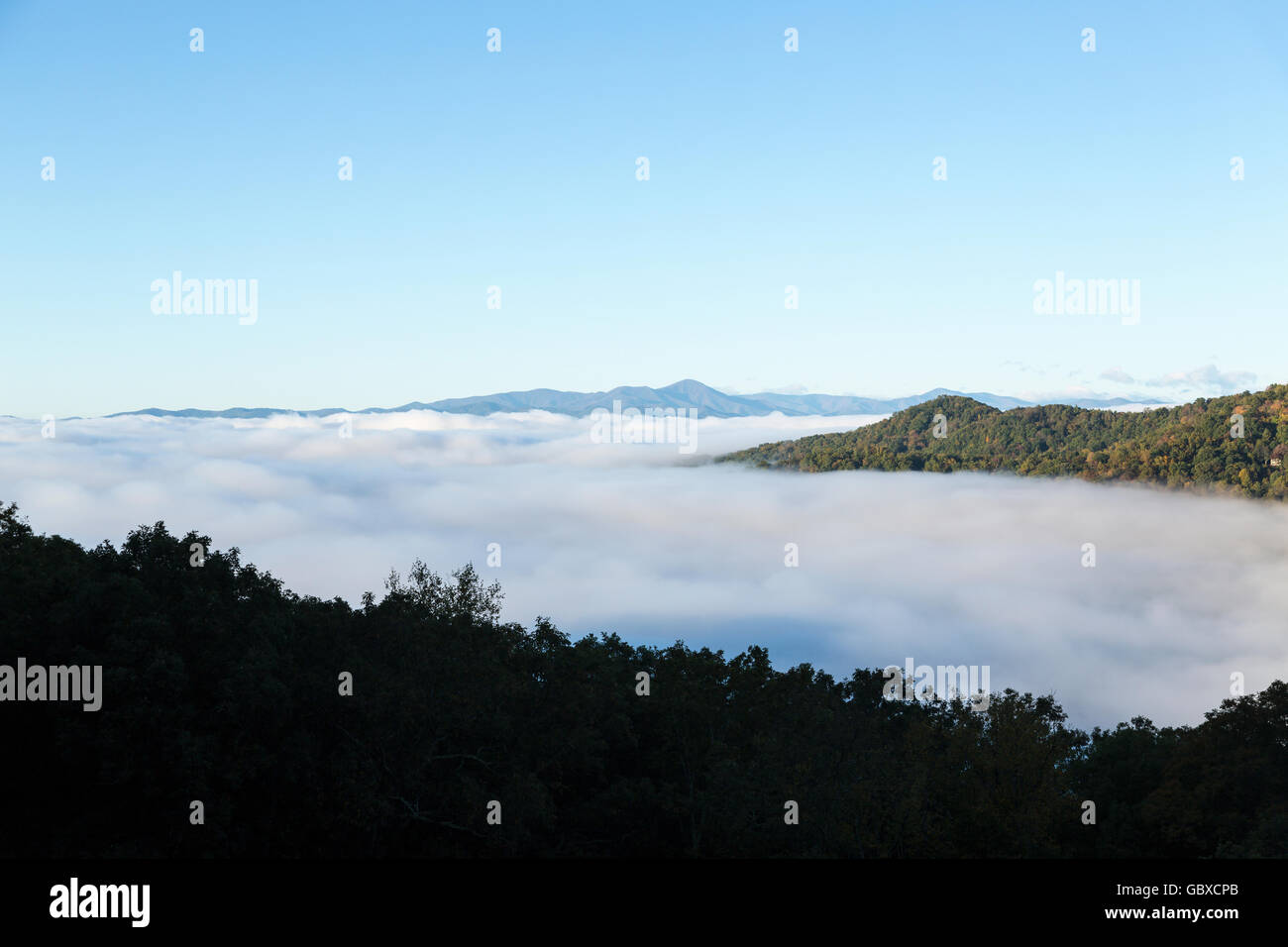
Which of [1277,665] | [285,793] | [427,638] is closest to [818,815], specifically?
[427,638]

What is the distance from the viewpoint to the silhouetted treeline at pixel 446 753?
22.9 meters

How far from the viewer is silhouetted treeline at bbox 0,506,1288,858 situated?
22938mm

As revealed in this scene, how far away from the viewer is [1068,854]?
1335 inches

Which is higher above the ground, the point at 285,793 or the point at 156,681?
the point at 156,681

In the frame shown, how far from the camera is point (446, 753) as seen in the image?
1057 inches

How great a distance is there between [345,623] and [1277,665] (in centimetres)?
23616

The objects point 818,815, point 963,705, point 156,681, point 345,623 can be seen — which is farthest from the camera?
point 963,705

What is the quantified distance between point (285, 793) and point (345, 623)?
6.91 metres

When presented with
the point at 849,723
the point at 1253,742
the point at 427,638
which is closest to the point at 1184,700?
the point at 1253,742
